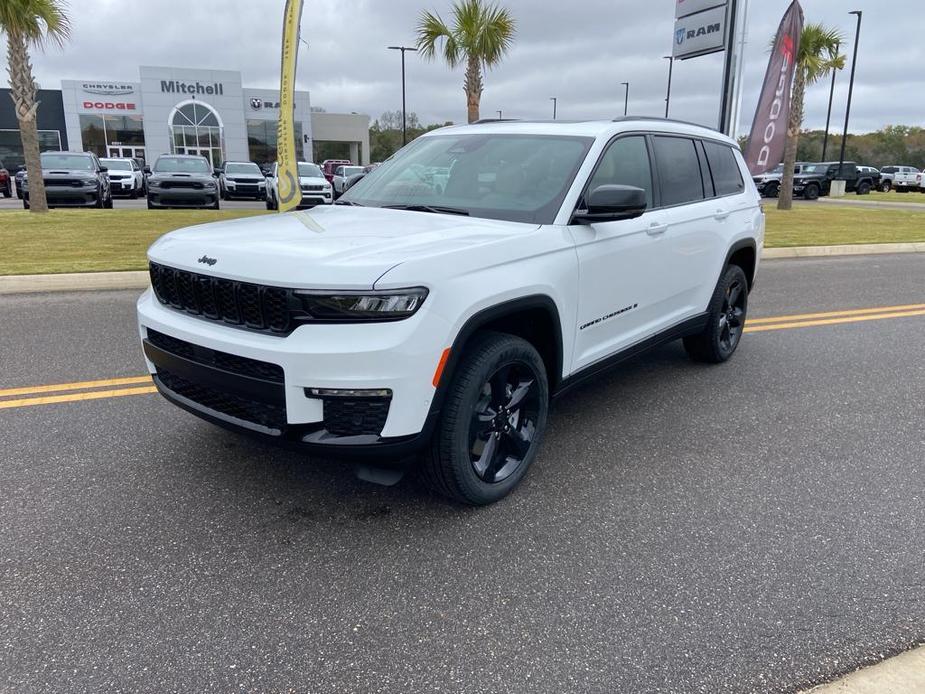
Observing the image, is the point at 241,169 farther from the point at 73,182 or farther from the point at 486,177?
the point at 486,177

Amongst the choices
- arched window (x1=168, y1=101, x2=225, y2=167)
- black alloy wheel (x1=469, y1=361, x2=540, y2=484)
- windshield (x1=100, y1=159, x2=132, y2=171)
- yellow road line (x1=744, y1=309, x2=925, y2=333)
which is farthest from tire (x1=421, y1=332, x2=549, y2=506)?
arched window (x1=168, y1=101, x2=225, y2=167)

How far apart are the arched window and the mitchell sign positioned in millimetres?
784

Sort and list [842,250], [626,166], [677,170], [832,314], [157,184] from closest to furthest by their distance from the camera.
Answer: [626,166] → [677,170] → [832,314] → [842,250] → [157,184]

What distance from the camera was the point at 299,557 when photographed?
2.93 meters

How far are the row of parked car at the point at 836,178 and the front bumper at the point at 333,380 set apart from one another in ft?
107

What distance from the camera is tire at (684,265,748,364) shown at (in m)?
5.46

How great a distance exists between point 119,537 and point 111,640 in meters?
0.71

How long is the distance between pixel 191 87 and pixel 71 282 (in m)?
44.2

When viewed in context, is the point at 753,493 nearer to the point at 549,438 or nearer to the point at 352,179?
the point at 549,438

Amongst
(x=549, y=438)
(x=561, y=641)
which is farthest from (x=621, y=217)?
(x=561, y=641)

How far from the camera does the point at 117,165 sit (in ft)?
90.8

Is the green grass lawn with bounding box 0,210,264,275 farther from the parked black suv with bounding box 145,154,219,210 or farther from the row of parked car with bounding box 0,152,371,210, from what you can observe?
the parked black suv with bounding box 145,154,219,210

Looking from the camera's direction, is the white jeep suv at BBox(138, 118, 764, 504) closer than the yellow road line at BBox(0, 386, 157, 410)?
Yes

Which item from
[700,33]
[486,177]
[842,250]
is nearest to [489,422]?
[486,177]
